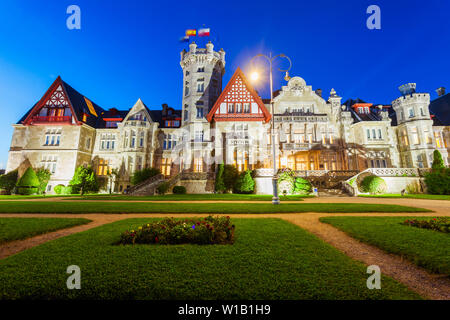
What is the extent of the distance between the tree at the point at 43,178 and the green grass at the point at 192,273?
33.9 m

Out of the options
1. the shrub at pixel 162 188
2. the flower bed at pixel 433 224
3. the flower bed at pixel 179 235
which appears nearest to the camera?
the flower bed at pixel 179 235

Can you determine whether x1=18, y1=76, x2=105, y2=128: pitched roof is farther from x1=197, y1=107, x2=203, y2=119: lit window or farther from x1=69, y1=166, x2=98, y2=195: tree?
x1=197, y1=107, x2=203, y2=119: lit window

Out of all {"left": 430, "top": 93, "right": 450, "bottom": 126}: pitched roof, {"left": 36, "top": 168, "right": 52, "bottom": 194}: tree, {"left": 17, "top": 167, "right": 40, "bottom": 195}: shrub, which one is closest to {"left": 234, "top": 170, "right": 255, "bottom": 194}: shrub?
{"left": 17, "top": 167, "right": 40, "bottom": 195}: shrub

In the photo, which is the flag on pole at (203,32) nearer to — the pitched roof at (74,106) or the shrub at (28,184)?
the pitched roof at (74,106)

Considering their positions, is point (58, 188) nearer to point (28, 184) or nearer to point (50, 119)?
point (28, 184)

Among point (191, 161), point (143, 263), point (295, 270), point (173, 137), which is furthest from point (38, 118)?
point (295, 270)

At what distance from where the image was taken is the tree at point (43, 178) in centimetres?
2953

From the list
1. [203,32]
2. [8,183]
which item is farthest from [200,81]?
[8,183]

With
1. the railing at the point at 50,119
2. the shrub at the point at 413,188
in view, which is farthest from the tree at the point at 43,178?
the shrub at the point at 413,188

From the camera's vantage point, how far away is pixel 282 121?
107ft

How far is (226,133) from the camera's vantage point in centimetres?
2925

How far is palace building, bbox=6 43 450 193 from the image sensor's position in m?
30.0

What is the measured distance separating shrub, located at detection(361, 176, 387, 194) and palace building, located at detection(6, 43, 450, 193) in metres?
7.97
